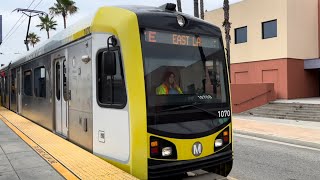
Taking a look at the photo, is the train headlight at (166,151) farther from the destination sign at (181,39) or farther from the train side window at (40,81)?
the train side window at (40,81)


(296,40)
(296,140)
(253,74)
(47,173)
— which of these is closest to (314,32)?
(296,40)

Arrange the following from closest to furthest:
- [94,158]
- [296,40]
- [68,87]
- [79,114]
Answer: [94,158], [79,114], [68,87], [296,40]

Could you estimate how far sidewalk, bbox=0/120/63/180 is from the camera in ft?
17.5

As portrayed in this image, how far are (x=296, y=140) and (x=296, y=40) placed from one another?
1619cm

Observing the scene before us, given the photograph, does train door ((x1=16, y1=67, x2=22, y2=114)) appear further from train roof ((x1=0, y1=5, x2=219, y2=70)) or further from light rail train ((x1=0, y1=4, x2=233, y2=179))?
light rail train ((x1=0, y1=4, x2=233, y2=179))

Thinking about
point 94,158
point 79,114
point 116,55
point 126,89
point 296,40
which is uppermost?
point 296,40

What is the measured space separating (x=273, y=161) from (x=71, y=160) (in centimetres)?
512

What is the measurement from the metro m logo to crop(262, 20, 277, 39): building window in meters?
22.8

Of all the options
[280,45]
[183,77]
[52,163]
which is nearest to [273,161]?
[183,77]

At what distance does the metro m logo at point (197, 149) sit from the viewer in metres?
5.21

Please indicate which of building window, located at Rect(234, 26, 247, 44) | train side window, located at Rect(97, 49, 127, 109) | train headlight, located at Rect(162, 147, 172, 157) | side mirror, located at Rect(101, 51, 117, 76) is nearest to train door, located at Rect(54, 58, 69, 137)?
train side window, located at Rect(97, 49, 127, 109)

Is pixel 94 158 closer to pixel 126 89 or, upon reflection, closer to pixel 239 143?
pixel 126 89

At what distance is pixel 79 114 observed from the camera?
6559 millimetres

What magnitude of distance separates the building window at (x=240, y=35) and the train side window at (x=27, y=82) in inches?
796
